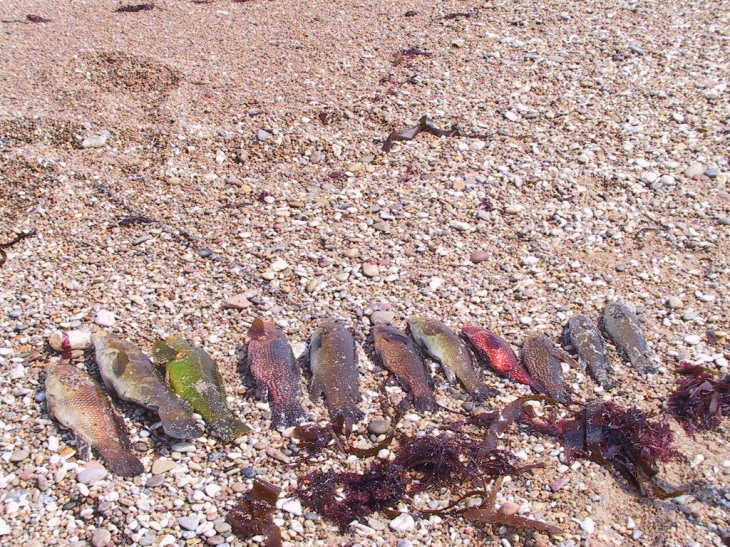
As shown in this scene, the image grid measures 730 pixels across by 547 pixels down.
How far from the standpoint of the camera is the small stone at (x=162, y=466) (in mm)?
3650

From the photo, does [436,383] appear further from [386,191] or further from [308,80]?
[308,80]

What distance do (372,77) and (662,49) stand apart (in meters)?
3.52

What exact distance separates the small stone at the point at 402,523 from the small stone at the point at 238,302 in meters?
2.03

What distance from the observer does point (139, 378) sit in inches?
159

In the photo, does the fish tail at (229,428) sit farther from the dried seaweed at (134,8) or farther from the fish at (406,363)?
the dried seaweed at (134,8)

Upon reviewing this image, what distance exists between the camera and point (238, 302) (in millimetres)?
4918

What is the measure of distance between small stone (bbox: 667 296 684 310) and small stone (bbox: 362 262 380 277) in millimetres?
2204

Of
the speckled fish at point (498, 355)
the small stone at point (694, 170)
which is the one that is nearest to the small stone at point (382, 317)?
the speckled fish at point (498, 355)

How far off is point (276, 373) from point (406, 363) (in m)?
0.84

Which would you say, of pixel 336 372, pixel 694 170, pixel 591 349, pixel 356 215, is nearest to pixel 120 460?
pixel 336 372

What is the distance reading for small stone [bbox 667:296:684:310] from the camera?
4980mm

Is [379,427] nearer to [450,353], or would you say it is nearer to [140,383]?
[450,353]

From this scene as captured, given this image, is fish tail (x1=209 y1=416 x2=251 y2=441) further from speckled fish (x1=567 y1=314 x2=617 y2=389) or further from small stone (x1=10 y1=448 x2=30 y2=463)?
speckled fish (x1=567 y1=314 x2=617 y2=389)

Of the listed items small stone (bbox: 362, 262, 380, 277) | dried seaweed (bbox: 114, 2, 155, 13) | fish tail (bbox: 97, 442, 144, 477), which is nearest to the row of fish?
fish tail (bbox: 97, 442, 144, 477)
